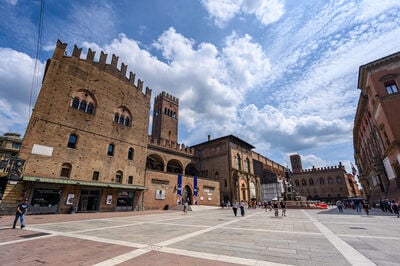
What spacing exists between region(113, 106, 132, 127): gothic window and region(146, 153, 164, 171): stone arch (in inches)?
336

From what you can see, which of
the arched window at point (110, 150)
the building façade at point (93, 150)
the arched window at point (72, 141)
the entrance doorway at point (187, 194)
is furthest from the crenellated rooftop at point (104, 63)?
the entrance doorway at point (187, 194)

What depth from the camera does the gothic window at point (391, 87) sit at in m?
20.1

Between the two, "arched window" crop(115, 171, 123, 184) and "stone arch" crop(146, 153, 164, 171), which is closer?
"arched window" crop(115, 171, 123, 184)

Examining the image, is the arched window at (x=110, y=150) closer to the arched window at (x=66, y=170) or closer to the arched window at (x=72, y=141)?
the arched window at (x=72, y=141)

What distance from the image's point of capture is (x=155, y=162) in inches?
1339

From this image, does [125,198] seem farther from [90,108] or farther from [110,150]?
[90,108]

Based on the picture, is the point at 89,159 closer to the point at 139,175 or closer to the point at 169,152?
the point at 139,175

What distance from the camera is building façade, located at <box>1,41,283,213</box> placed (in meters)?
18.0

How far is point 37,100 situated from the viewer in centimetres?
1903

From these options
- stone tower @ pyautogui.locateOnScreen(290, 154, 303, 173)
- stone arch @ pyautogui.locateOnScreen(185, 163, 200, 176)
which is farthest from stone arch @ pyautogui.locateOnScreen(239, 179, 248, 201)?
stone tower @ pyautogui.locateOnScreen(290, 154, 303, 173)

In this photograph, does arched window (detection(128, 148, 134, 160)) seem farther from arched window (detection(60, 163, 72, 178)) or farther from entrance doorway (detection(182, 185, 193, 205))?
entrance doorway (detection(182, 185, 193, 205))

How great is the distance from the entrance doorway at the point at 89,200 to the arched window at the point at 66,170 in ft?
8.18

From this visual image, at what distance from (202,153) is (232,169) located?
27.0 ft

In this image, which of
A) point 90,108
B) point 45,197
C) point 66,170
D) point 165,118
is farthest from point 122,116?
point 165,118
